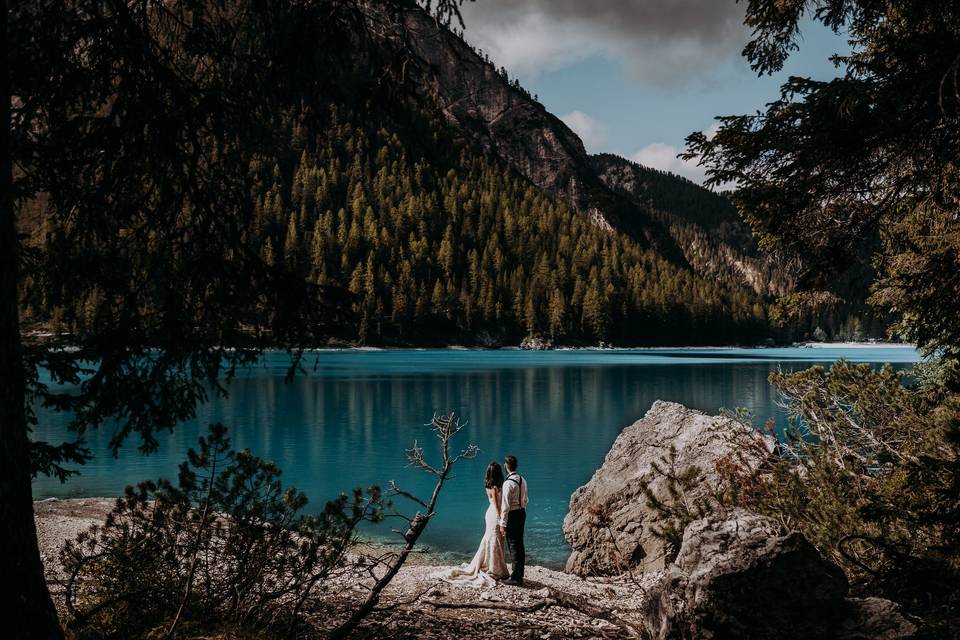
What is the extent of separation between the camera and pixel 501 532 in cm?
1061

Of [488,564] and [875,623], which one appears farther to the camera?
[488,564]

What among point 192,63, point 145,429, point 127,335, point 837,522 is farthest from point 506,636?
point 192,63

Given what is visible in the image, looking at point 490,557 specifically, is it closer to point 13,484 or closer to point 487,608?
point 487,608

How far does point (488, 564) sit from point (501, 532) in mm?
621

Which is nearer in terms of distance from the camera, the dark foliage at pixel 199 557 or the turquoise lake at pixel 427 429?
the dark foliage at pixel 199 557

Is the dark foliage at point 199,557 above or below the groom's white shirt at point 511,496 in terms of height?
above

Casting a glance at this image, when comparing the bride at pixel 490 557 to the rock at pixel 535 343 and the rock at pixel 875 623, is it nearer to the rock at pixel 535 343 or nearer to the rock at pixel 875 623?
the rock at pixel 875 623

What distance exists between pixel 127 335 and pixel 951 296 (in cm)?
727

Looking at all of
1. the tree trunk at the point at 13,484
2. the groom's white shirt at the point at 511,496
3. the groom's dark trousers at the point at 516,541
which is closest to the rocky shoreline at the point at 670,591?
the groom's dark trousers at the point at 516,541

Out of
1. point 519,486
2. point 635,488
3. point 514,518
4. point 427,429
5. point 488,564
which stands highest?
point 519,486

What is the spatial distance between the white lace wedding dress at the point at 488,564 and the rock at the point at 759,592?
18.8ft

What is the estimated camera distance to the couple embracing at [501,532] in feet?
34.3

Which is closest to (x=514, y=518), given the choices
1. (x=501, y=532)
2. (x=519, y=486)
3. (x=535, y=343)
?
(x=501, y=532)

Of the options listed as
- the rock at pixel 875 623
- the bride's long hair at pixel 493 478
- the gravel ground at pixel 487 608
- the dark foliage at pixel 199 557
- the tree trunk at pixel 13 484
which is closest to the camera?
the tree trunk at pixel 13 484
